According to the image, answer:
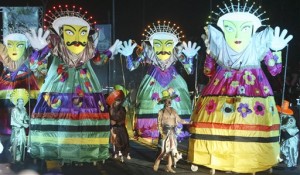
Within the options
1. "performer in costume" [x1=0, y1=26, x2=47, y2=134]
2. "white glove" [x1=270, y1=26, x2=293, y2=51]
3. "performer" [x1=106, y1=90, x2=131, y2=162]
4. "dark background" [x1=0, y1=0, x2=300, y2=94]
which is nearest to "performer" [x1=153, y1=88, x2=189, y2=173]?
"performer" [x1=106, y1=90, x2=131, y2=162]

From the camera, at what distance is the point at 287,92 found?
51.5ft

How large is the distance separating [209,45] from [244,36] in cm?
64

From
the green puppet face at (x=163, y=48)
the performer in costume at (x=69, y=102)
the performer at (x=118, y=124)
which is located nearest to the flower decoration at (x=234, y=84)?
the performer in costume at (x=69, y=102)

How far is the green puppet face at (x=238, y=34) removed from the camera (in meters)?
9.74

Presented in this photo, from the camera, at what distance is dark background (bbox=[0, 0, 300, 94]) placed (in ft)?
56.7

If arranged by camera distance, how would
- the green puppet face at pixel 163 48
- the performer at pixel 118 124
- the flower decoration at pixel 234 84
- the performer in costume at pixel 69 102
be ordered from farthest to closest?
the green puppet face at pixel 163 48 → the performer at pixel 118 124 → the performer in costume at pixel 69 102 → the flower decoration at pixel 234 84

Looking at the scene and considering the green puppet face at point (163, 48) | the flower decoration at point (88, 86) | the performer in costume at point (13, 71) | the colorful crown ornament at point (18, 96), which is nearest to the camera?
the flower decoration at point (88, 86)

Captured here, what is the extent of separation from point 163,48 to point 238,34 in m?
4.18

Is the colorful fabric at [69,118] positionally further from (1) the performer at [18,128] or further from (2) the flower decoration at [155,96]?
(2) the flower decoration at [155,96]

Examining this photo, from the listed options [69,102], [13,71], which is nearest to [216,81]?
[69,102]

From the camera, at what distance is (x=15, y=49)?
44.7 feet

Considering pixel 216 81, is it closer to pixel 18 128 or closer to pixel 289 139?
pixel 289 139

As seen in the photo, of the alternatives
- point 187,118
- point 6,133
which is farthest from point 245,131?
point 6,133

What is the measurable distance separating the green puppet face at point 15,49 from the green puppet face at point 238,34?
5.92 m
